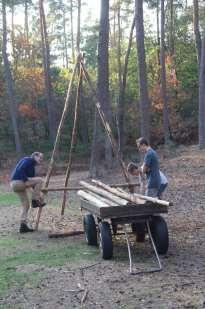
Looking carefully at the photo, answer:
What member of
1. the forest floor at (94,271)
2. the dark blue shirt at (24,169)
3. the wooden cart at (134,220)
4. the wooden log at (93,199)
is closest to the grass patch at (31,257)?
the forest floor at (94,271)

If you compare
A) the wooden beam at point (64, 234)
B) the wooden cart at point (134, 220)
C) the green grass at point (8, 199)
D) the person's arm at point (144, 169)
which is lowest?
the green grass at point (8, 199)

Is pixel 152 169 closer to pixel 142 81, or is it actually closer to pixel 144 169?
pixel 144 169

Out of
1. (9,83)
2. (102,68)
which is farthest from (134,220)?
(9,83)

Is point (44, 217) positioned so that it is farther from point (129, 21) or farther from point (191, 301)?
point (129, 21)

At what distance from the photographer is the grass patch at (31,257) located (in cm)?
835

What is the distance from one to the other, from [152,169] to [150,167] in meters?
0.06

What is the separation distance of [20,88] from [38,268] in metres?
32.5

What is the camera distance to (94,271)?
8.61 metres

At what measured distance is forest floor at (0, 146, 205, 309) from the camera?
710 centimetres

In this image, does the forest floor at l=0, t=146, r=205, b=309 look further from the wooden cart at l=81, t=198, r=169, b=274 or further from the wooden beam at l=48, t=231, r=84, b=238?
the wooden cart at l=81, t=198, r=169, b=274

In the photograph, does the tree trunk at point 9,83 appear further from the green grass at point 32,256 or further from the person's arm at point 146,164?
the person's arm at point 146,164

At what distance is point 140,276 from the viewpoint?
26.6 ft

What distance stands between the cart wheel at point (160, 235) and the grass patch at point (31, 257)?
1124 millimetres

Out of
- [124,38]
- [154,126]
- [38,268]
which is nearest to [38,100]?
[154,126]
